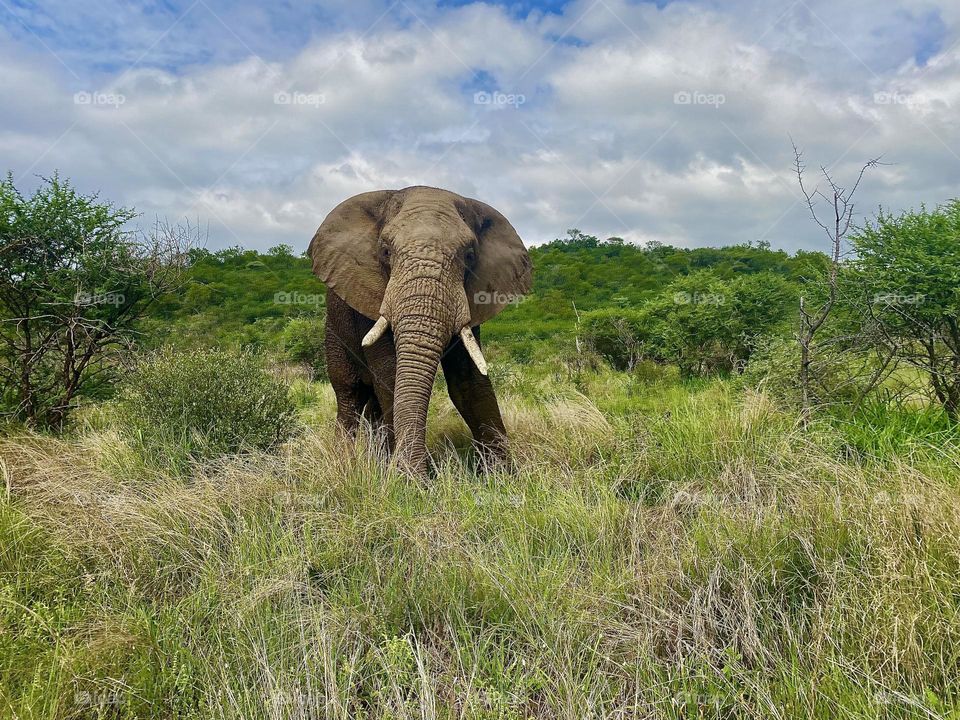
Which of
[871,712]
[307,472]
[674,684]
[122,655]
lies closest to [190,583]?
[122,655]

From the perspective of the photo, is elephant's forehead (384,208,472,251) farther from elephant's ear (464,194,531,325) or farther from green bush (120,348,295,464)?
green bush (120,348,295,464)

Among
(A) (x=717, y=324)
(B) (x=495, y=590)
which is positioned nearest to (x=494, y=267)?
(B) (x=495, y=590)

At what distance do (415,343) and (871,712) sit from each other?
4.00m

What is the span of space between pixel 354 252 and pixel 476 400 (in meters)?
1.90

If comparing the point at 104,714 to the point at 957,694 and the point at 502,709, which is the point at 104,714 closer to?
the point at 502,709

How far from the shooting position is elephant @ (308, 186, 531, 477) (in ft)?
17.8

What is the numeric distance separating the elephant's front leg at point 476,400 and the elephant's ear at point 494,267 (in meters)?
0.44

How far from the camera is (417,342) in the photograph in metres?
5.41

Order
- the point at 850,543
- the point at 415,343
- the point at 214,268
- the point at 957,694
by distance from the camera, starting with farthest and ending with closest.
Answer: the point at 214,268 → the point at 415,343 → the point at 850,543 → the point at 957,694

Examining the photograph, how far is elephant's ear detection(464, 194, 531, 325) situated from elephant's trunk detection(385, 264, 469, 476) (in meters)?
0.73

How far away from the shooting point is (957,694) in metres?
2.18
